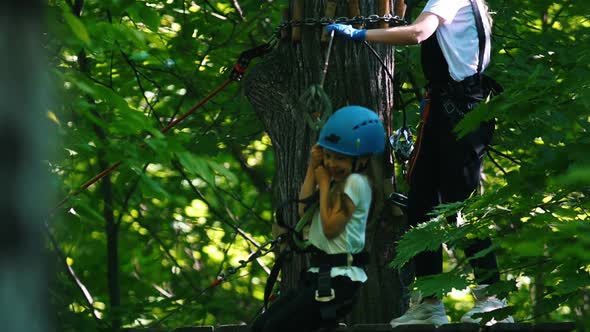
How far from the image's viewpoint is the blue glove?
4.39m

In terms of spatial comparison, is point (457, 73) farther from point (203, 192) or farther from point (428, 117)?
point (203, 192)

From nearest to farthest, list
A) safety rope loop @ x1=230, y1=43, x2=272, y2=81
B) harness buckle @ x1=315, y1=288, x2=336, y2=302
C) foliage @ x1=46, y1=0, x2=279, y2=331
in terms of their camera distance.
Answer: harness buckle @ x1=315, y1=288, x2=336, y2=302 → safety rope loop @ x1=230, y1=43, x2=272, y2=81 → foliage @ x1=46, y1=0, x2=279, y2=331

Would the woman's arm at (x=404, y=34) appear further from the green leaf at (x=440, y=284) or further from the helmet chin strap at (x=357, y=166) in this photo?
the green leaf at (x=440, y=284)

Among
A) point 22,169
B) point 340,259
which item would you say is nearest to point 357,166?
point 340,259

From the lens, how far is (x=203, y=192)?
1047 cm

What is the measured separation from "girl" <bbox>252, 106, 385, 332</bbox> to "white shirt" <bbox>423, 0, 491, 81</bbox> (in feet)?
1.73

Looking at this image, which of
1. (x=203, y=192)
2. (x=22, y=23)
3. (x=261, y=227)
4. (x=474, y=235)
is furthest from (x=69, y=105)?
(x=203, y=192)

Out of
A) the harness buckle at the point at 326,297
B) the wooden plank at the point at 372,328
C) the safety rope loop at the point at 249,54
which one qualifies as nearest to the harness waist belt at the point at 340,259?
the harness buckle at the point at 326,297

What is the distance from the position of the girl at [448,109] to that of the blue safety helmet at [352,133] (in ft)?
1.14

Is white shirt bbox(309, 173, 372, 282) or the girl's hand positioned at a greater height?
the girl's hand


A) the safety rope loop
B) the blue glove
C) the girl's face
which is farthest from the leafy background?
the blue glove

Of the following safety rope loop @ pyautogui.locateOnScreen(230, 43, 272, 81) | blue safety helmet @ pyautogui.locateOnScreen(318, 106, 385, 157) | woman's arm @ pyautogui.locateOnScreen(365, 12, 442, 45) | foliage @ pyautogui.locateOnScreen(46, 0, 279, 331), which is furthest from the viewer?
foliage @ pyautogui.locateOnScreen(46, 0, 279, 331)

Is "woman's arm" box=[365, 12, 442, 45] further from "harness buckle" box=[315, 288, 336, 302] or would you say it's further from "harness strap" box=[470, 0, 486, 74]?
"harness buckle" box=[315, 288, 336, 302]

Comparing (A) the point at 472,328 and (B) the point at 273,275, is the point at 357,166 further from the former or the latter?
(A) the point at 472,328
